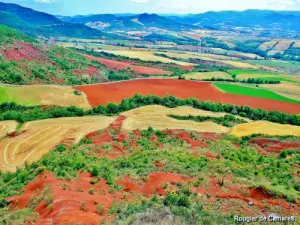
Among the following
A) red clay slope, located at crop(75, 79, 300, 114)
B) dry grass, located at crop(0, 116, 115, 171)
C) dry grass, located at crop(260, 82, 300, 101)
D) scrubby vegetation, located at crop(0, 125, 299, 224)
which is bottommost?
dry grass, located at crop(260, 82, 300, 101)

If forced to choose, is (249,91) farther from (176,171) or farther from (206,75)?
(176,171)

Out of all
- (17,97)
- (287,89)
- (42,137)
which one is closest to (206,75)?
(287,89)

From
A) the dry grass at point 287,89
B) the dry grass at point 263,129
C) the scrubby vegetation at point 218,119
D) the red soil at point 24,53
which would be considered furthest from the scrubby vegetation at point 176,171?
the red soil at point 24,53

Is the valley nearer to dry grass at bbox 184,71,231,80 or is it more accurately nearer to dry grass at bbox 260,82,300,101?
dry grass at bbox 260,82,300,101

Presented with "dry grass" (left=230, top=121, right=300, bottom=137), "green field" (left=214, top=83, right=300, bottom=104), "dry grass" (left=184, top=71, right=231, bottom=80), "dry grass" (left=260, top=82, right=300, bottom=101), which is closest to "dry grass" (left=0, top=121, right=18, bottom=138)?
"dry grass" (left=230, top=121, right=300, bottom=137)

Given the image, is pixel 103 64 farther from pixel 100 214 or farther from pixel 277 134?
pixel 100 214
